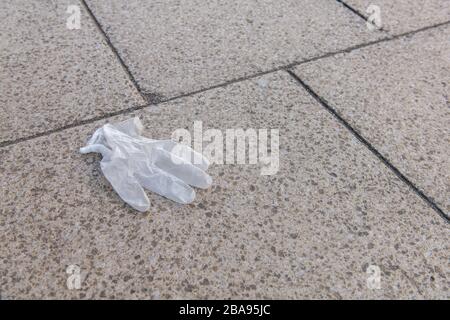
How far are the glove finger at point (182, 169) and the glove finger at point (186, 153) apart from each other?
5 centimetres

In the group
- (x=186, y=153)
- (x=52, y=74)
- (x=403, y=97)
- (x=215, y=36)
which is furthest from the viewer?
(x=215, y=36)

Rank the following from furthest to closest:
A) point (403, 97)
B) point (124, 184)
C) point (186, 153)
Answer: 1. point (403, 97)
2. point (186, 153)
3. point (124, 184)

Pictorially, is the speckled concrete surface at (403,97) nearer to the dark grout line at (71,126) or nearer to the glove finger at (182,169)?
the glove finger at (182,169)

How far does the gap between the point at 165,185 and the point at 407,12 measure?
2636 millimetres

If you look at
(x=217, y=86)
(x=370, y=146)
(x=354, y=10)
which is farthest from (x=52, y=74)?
(x=354, y=10)

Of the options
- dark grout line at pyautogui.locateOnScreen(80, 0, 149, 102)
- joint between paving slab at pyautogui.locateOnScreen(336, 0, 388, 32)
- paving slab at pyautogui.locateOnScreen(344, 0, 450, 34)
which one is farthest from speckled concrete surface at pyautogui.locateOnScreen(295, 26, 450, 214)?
dark grout line at pyautogui.locateOnScreen(80, 0, 149, 102)

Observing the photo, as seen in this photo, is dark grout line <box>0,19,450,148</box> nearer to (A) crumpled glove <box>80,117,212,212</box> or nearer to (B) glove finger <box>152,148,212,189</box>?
(A) crumpled glove <box>80,117,212,212</box>

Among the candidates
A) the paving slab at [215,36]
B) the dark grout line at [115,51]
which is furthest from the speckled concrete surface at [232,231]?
the paving slab at [215,36]

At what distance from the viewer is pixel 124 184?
223 cm

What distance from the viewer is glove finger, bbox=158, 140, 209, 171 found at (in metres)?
2.36

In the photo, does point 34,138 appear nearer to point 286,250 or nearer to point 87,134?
point 87,134

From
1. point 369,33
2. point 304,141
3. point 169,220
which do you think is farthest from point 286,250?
point 369,33

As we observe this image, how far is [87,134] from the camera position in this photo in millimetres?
2543

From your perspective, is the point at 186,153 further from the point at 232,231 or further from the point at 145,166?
the point at 232,231
